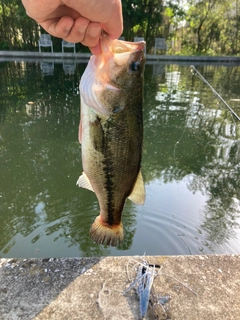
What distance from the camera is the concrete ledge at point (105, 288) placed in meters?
2.07

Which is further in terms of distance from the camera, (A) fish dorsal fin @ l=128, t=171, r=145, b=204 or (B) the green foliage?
(B) the green foliage

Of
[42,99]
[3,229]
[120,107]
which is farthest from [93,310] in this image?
[42,99]

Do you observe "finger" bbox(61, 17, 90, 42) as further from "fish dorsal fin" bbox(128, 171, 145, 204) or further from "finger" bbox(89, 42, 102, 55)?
"fish dorsal fin" bbox(128, 171, 145, 204)

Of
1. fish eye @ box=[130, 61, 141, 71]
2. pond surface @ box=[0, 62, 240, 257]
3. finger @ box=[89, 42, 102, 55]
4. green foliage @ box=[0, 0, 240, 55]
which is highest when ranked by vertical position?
green foliage @ box=[0, 0, 240, 55]

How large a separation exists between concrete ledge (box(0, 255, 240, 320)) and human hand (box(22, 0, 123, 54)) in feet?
5.62

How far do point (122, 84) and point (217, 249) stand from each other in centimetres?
284

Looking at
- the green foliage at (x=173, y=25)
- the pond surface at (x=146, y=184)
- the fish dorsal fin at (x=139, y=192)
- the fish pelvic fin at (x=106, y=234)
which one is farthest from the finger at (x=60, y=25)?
the green foliage at (x=173, y=25)

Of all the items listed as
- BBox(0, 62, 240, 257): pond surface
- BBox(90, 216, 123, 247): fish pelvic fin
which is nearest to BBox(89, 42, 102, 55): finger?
BBox(90, 216, 123, 247): fish pelvic fin

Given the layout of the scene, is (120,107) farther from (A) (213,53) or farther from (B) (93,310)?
(A) (213,53)

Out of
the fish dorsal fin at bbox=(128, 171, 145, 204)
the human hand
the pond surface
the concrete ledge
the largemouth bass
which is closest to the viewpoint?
the human hand

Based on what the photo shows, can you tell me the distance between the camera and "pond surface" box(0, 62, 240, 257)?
144 inches

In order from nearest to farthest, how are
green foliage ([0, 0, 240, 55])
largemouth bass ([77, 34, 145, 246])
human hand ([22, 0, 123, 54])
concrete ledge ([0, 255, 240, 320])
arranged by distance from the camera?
1. human hand ([22, 0, 123, 54])
2. largemouth bass ([77, 34, 145, 246])
3. concrete ledge ([0, 255, 240, 320])
4. green foliage ([0, 0, 240, 55])

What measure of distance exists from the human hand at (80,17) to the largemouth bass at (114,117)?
0.23 ft

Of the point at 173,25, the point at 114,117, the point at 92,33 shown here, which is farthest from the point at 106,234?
the point at 173,25
